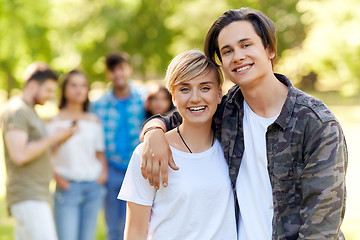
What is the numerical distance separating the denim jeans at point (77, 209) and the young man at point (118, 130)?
399 millimetres

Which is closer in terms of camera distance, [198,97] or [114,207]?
[198,97]

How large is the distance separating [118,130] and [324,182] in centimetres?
380

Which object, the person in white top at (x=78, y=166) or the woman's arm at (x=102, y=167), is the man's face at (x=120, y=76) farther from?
the woman's arm at (x=102, y=167)

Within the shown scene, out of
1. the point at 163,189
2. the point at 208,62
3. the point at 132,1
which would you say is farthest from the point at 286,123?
the point at 132,1

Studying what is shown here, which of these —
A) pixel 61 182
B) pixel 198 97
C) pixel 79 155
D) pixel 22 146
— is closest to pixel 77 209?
pixel 61 182

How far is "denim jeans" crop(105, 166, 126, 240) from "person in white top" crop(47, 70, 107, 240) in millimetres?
149

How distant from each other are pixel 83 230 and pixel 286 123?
3403 mm

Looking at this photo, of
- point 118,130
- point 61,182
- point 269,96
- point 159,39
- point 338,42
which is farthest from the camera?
point 159,39

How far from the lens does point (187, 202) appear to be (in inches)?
102

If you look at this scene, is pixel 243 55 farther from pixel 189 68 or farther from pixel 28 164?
pixel 28 164

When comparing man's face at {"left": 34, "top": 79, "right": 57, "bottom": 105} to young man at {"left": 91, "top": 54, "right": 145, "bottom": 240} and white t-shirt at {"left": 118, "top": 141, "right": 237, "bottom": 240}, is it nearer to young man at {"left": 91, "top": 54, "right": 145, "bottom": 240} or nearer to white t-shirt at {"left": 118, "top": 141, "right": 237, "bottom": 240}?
young man at {"left": 91, "top": 54, "right": 145, "bottom": 240}

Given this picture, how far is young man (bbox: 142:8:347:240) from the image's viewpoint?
232 centimetres

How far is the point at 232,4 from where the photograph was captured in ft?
101

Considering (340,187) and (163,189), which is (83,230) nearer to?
(163,189)
